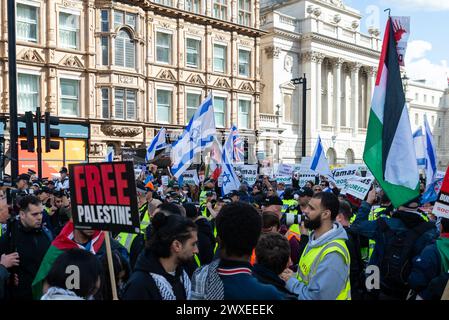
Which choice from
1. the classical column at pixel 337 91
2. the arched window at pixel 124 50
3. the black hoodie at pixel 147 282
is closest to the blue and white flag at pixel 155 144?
the arched window at pixel 124 50

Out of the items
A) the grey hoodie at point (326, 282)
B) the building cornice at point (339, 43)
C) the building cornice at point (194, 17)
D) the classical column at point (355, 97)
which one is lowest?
the grey hoodie at point (326, 282)

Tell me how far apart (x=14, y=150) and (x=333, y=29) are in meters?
36.5

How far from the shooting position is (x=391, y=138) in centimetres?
540

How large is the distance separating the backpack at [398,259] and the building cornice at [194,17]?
2478 centimetres

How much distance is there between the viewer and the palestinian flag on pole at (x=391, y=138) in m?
5.13

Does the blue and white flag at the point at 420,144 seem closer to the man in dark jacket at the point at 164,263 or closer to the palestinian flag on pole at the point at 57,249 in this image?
the palestinian flag on pole at the point at 57,249

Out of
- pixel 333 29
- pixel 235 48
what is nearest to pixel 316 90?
pixel 333 29

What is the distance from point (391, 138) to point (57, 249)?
370 centimetres

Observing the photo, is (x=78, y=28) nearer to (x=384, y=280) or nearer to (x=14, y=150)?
(x=14, y=150)

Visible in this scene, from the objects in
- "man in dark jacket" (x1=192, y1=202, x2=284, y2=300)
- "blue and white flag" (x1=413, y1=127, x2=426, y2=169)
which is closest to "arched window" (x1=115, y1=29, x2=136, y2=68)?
"blue and white flag" (x1=413, y1=127, x2=426, y2=169)

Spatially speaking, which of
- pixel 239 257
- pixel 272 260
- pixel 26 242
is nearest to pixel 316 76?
pixel 26 242

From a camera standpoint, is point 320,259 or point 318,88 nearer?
point 320,259

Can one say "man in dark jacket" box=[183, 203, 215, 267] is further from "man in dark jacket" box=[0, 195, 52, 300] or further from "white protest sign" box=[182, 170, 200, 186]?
"white protest sign" box=[182, 170, 200, 186]

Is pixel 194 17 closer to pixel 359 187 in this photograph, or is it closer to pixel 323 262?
pixel 359 187
